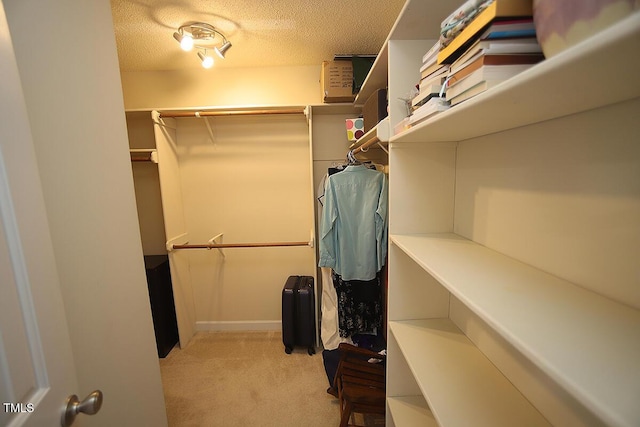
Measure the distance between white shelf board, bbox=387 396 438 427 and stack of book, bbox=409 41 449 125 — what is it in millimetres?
1321

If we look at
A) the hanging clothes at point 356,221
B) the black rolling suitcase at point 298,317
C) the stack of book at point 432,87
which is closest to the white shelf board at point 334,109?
the hanging clothes at point 356,221

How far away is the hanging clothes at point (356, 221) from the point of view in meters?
1.76

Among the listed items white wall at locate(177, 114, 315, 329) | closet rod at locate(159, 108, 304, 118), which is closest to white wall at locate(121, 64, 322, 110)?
white wall at locate(177, 114, 315, 329)

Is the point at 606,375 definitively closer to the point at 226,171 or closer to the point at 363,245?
the point at 363,245

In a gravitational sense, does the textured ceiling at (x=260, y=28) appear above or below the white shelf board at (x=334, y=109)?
above

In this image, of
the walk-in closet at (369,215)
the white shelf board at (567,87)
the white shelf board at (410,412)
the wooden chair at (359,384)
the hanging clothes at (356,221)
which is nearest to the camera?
the white shelf board at (567,87)

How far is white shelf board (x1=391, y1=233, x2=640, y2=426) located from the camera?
0.33m

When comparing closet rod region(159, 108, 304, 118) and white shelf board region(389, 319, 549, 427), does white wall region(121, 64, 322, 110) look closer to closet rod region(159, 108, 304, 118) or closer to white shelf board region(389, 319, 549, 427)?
closet rod region(159, 108, 304, 118)

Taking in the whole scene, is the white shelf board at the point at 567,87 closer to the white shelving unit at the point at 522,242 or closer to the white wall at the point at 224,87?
the white shelving unit at the point at 522,242

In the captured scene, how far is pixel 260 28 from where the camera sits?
1.63m

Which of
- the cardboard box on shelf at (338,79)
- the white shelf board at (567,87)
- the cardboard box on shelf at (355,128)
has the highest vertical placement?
the cardboard box on shelf at (338,79)

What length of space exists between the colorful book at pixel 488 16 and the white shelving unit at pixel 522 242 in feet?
0.58

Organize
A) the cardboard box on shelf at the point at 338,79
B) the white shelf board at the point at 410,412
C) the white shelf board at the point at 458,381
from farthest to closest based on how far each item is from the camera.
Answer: the cardboard box on shelf at the point at 338,79
the white shelf board at the point at 410,412
the white shelf board at the point at 458,381

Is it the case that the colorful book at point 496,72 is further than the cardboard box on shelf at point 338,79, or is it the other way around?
the cardboard box on shelf at point 338,79
